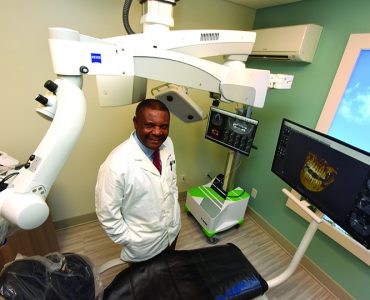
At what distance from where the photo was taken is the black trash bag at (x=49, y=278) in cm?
69

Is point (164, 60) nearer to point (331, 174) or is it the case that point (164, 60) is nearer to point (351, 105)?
point (331, 174)

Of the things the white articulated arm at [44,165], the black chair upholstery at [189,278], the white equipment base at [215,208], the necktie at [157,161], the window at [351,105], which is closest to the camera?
the white articulated arm at [44,165]

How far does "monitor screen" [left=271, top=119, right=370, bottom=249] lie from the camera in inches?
37.2

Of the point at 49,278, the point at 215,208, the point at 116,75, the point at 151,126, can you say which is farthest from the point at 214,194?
the point at 116,75

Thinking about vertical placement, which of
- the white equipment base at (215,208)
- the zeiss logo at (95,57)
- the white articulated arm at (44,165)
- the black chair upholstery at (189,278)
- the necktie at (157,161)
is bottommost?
the white equipment base at (215,208)

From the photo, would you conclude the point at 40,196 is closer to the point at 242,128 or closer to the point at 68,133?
the point at 68,133

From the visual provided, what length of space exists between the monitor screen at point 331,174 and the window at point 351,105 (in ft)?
2.05

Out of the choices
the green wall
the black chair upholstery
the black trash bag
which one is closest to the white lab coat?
the black chair upholstery

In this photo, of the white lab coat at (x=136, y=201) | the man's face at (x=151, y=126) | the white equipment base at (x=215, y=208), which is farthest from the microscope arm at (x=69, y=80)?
the white equipment base at (x=215, y=208)

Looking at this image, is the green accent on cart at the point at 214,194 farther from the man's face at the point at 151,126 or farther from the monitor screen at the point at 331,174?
the man's face at the point at 151,126

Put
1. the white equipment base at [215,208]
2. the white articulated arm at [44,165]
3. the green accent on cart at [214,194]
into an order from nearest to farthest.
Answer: the white articulated arm at [44,165] < the white equipment base at [215,208] < the green accent on cart at [214,194]

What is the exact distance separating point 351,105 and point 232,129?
87 centimetres

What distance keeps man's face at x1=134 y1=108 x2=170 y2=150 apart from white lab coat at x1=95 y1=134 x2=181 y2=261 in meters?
0.07

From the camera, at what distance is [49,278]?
802 millimetres
